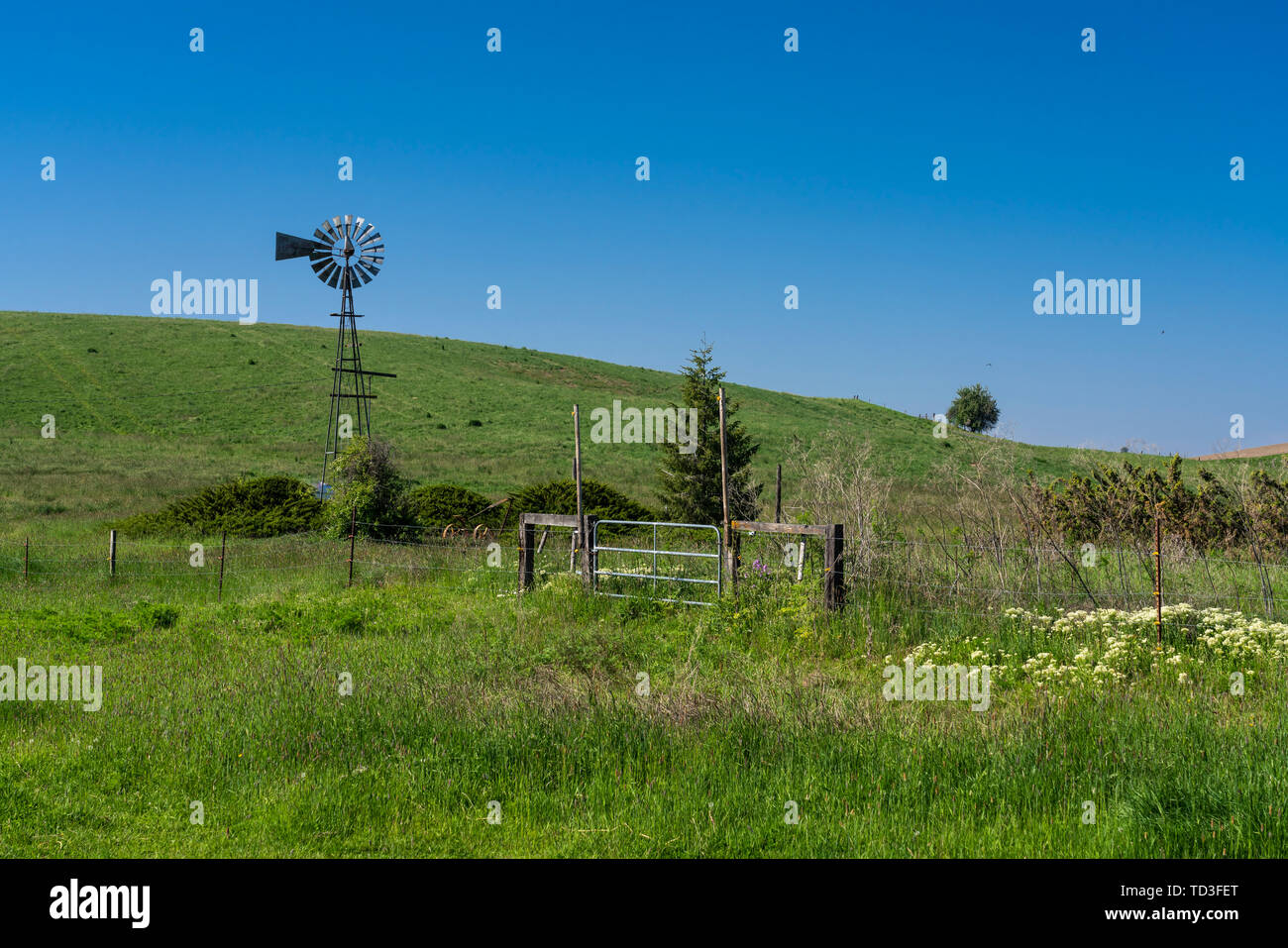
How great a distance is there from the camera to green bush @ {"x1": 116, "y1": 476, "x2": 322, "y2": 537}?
25.1m

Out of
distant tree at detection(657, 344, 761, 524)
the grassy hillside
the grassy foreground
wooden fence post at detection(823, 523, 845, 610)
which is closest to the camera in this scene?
the grassy foreground

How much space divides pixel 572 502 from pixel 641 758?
1892 centimetres

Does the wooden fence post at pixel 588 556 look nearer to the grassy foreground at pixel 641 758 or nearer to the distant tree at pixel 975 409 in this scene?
the grassy foreground at pixel 641 758

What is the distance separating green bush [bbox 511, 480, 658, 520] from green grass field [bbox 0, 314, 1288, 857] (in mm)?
8243

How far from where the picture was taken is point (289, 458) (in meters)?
42.2

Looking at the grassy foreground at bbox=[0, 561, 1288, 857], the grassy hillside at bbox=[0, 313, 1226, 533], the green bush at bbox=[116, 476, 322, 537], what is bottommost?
the grassy foreground at bbox=[0, 561, 1288, 857]

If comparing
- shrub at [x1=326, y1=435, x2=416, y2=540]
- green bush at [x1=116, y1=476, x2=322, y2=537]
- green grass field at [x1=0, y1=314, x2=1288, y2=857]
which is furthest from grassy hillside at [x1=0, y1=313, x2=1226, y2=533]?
green grass field at [x1=0, y1=314, x2=1288, y2=857]

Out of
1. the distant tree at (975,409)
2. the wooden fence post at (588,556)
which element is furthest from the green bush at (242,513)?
the distant tree at (975,409)

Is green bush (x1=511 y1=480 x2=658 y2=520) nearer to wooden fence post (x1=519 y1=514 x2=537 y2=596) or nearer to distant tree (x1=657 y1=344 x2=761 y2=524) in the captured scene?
distant tree (x1=657 y1=344 x2=761 y2=524)

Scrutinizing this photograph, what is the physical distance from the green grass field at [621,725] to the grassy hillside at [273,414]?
20.1m

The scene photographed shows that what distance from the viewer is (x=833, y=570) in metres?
11.2

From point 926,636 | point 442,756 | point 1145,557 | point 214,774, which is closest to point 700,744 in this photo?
point 442,756

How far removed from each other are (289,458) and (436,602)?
31.5 meters
